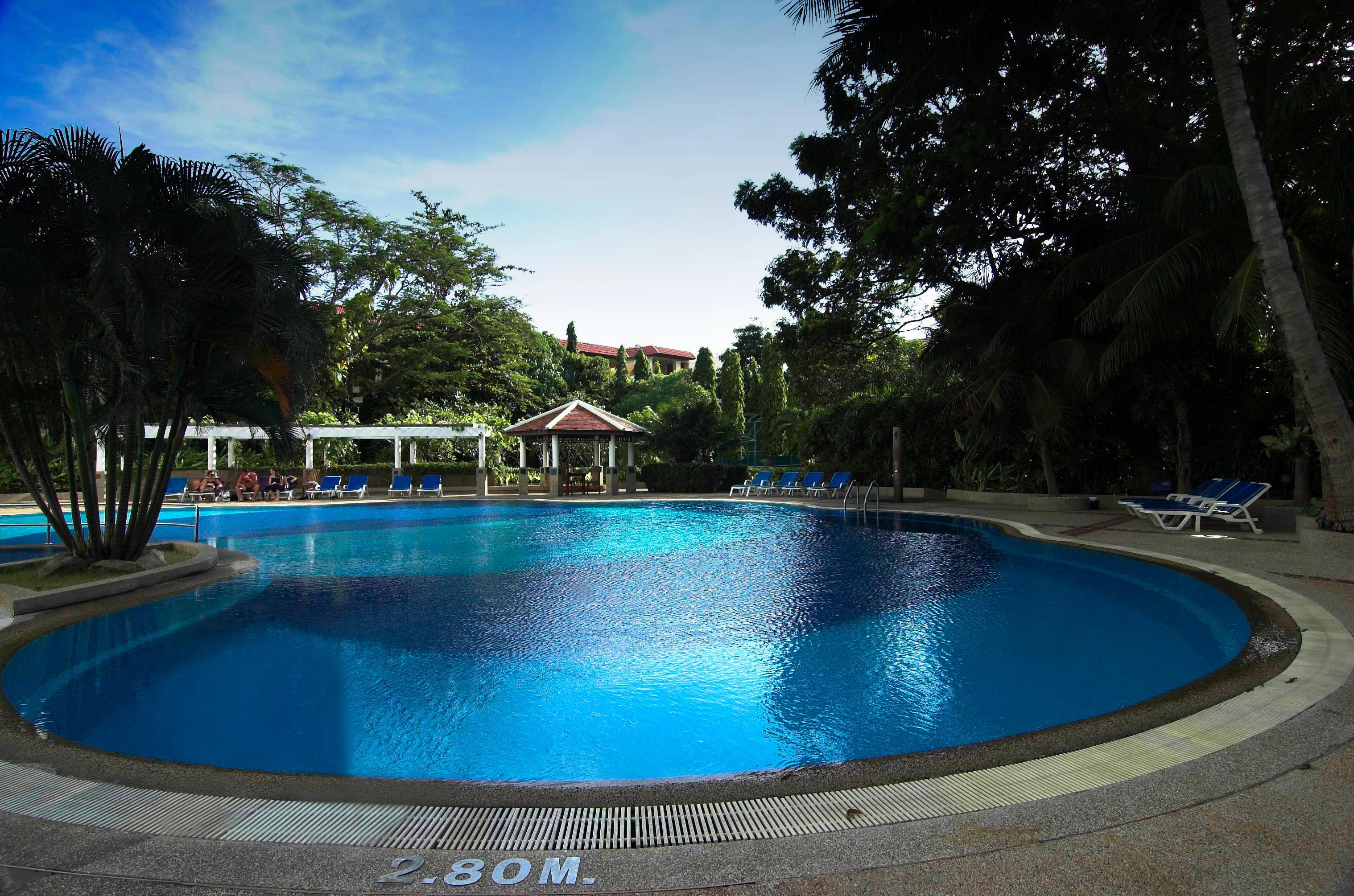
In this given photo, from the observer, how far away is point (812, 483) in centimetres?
2030

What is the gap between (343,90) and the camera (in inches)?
512

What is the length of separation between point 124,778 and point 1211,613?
7749mm

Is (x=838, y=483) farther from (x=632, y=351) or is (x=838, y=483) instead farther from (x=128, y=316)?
(x=632, y=351)

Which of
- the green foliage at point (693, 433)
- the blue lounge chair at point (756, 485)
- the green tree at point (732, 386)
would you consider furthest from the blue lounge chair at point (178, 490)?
the green tree at point (732, 386)

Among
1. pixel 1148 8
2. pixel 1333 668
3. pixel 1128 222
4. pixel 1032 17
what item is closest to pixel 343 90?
pixel 1032 17

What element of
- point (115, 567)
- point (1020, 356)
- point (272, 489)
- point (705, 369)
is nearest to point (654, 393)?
point (705, 369)

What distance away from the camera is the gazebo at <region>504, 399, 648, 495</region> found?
23.1m

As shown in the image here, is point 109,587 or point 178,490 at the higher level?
point 178,490

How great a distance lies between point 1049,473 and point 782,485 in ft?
26.4

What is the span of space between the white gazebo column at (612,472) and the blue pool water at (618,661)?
13118 millimetres

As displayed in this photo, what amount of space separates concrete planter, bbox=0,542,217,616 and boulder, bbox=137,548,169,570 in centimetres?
9

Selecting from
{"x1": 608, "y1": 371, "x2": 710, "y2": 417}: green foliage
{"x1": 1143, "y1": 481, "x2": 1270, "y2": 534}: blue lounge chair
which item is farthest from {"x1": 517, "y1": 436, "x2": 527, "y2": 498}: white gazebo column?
{"x1": 1143, "y1": 481, "x2": 1270, "y2": 534}: blue lounge chair

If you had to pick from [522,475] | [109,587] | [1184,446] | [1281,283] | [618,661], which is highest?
[1281,283]

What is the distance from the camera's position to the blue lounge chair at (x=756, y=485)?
22.3 meters
